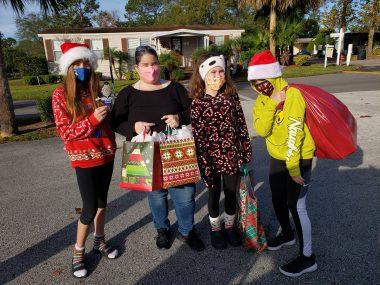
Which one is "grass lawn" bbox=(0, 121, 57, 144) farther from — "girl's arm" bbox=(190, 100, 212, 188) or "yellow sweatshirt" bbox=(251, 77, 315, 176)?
"yellow sweatshirt" bbox=(251, 77, 315, 176)

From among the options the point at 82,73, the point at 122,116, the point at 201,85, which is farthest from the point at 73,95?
the point at 201,85

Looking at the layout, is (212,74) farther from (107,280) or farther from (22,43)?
(22,43)

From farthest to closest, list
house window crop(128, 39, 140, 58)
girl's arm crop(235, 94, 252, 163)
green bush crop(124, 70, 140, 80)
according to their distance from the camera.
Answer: house window crop(128, 39, 140, 58) → green bush crop(124, 70, 140, 80) → girl's arm crop(235, 94, 252, 163)

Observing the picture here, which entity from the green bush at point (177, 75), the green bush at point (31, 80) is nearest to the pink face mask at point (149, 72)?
the green bush at point (177, 75)

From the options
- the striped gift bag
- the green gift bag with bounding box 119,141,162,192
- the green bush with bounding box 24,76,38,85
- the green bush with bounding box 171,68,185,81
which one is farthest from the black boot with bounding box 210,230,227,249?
the green bush with bounding box 24,76,38,85

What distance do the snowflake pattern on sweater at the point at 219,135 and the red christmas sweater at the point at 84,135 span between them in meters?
0.73

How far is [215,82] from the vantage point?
2484 mm

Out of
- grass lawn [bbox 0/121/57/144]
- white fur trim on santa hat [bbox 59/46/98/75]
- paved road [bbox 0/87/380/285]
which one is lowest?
grass lawn [bbox 0/121/57/144]

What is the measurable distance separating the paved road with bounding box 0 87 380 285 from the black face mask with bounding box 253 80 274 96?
4.70 feet

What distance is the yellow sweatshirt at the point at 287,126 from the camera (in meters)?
2.14

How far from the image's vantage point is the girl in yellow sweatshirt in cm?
216

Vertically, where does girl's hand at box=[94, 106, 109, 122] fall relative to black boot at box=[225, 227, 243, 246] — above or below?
above

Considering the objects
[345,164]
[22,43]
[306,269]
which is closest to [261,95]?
[306,269]

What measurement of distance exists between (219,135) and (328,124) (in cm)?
81
